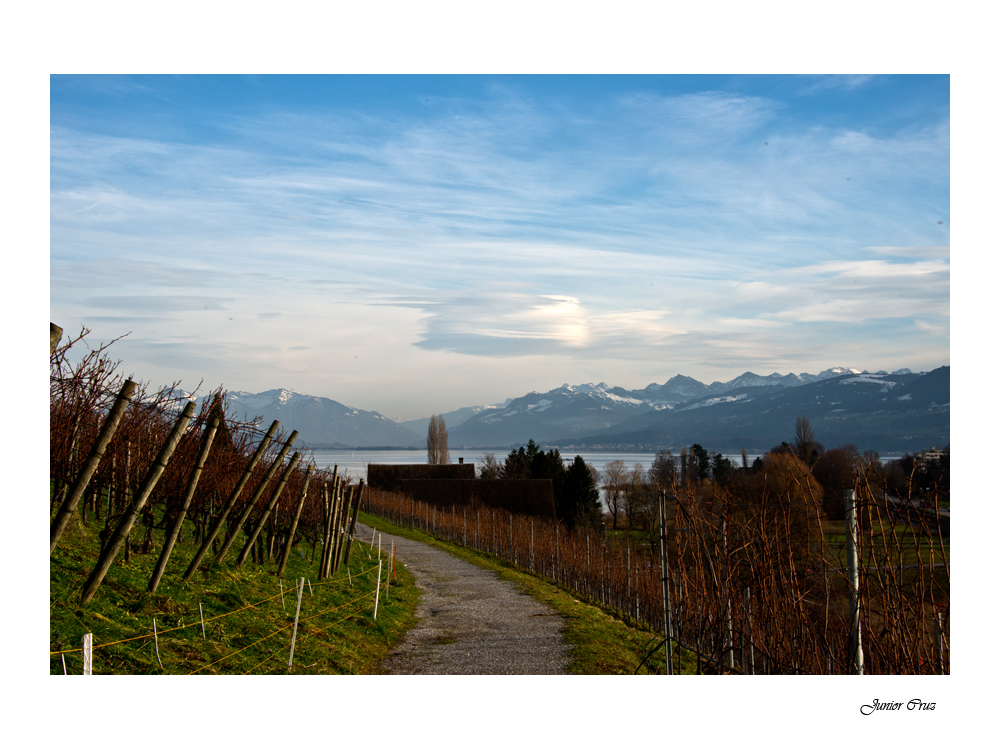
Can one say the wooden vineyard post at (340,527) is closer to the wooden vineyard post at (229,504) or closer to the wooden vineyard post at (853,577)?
the wooden vineyard post at (229,504)

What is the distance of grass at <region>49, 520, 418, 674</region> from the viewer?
22.0ft

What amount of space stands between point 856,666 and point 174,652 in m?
6.10

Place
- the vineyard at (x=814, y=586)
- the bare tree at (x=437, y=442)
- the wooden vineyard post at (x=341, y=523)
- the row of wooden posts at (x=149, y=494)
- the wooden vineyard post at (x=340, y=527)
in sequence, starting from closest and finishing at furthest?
1. the vineyard at (x=814, y=586)
2. the row of wooden posts at (x=149, y=494)
3. the wooden vineyard post at (x=340, y=527)
4. the wooden vineyard post at (x=341, y=523)
5. the bare tree at (x=437, y=442)

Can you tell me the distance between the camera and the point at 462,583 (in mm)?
18203

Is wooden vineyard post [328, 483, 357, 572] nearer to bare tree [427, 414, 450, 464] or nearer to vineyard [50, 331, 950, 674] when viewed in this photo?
vineyard [50, 331, 950, 674]

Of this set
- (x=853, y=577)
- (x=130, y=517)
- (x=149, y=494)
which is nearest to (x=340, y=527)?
(x=149, y=494)

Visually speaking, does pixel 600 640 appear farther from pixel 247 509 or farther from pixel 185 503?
pixel 185 503

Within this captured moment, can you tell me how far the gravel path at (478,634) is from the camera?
9.35 meters

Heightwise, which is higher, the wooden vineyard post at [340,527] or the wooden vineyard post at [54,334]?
the wooden vineyard post at [54,334]

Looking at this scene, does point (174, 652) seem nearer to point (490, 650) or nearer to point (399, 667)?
point (399, 667)

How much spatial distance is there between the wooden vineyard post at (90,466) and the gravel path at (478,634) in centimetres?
420

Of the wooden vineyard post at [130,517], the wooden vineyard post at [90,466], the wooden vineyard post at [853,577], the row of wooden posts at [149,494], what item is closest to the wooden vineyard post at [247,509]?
the row of wooden posts at [149,494]

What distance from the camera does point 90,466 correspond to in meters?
6.12

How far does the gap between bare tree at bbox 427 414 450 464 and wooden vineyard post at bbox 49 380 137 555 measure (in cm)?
9426
